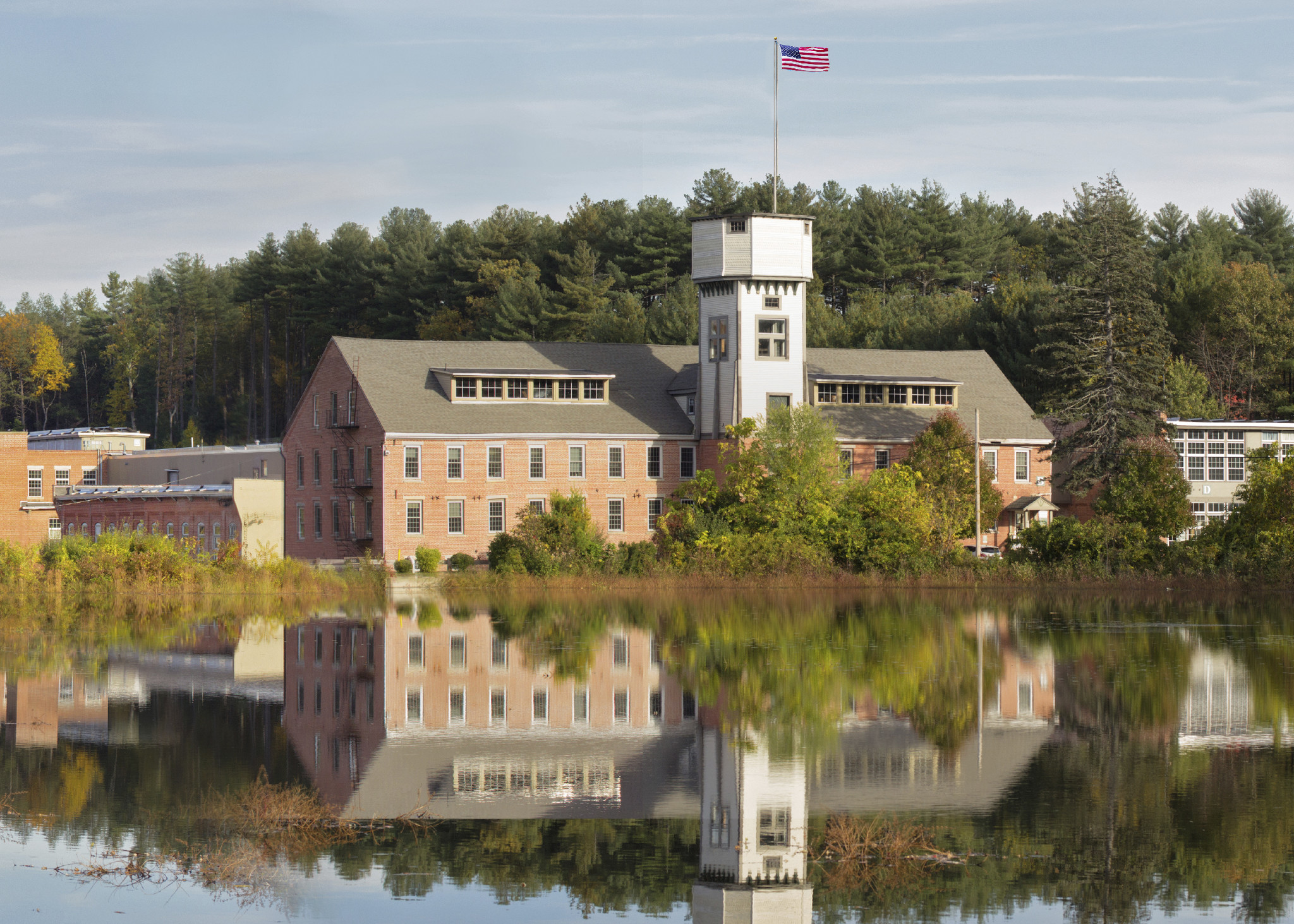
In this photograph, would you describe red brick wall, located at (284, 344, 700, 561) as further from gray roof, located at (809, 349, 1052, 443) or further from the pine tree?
the pine tree

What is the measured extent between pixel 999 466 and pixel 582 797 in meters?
54.2

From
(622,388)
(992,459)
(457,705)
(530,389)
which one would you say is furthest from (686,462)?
(457,705)

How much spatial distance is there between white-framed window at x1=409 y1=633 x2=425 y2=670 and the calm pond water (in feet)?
0.62

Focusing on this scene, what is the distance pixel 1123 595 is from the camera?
5288 centimetres

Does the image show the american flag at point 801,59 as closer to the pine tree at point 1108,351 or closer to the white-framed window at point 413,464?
the pine tree at point 1108,351

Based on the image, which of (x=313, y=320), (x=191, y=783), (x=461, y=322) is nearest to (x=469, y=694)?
(x=191, y=783)

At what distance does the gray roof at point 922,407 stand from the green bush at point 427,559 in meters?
19.3

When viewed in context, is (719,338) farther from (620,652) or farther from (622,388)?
(620,652)

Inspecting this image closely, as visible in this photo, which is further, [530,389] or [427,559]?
[530,389]

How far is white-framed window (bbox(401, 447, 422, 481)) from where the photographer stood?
63.1 metres

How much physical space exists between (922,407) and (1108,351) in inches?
427

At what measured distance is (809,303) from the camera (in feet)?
311

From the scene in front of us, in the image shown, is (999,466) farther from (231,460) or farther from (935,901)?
(935,901)

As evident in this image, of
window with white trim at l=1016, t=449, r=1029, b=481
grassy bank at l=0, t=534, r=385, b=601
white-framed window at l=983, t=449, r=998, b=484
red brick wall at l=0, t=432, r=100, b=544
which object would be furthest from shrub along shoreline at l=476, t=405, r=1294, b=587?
red brick wall at l=0, t=432, r=100, b=544
